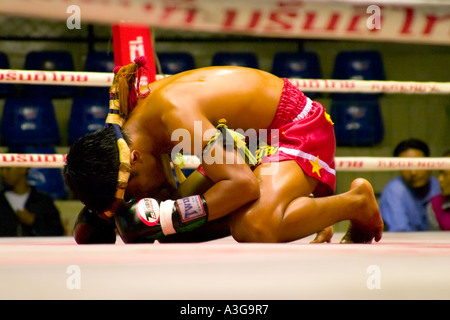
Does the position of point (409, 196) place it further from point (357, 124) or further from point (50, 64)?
point (50, 64)

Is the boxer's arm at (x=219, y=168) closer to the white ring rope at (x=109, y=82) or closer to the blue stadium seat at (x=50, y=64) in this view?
the white ring rope at (x=109, y=82)

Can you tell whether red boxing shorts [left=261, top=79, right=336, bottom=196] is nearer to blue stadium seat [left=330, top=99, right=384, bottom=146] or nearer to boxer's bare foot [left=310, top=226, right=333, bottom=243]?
boxer's bare foot [left=310, top=226, right=333, bottom=243]

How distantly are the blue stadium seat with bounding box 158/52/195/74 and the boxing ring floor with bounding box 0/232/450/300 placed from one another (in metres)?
2.58

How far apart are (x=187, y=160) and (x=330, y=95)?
170 centimetres

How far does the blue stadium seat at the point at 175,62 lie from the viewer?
3.41m

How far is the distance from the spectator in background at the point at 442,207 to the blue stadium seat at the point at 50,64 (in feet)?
6.32

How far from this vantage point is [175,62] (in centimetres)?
343

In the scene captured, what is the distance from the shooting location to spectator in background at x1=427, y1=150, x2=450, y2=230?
2633 mm

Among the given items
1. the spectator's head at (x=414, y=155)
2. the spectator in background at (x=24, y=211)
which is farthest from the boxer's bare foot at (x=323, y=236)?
the spectator in background at (x=24, y=211)

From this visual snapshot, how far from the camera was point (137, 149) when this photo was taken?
129 centimetres

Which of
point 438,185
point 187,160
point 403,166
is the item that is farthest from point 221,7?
point 438,185

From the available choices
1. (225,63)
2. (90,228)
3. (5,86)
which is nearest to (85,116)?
(5,86)

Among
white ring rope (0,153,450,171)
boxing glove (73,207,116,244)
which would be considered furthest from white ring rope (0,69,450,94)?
boxing glove (73,207,116,244)

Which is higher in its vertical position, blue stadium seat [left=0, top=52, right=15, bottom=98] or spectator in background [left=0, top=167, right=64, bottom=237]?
blue stadium seat [left=0, top=52, right=15, bottom=98]
